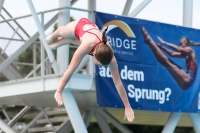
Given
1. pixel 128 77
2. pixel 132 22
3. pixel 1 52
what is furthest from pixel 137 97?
pixel 1 52

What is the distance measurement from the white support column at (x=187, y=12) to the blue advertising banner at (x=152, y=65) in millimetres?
1307

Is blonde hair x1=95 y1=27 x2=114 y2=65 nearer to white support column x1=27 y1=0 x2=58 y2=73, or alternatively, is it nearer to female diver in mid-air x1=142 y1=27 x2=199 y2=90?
white support column x1=27 y1=0 x2=58 y2=73

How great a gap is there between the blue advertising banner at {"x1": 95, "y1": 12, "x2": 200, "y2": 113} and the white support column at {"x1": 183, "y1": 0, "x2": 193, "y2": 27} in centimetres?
131

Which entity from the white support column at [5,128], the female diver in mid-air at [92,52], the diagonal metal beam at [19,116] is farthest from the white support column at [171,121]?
the female diver in mid-air at [92,52]

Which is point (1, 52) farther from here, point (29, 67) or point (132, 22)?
point (132, 22)

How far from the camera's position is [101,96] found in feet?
53.6

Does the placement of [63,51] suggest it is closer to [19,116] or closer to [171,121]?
[171,121]

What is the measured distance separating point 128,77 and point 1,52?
13.4 ft

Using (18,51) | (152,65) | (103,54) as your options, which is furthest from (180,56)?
(103,54)

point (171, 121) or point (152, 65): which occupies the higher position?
point (152, 65)

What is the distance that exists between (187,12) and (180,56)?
2.27 meters

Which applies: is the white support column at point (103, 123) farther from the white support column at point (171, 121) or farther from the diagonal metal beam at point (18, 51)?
the diagonal metal beam at point (18, 51)

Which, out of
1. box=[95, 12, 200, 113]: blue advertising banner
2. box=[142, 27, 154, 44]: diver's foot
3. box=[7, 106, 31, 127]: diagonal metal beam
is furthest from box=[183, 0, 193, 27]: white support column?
box=[7, 106, 31, 127]: diagonal metal beam

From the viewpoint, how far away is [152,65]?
57.4 feet
